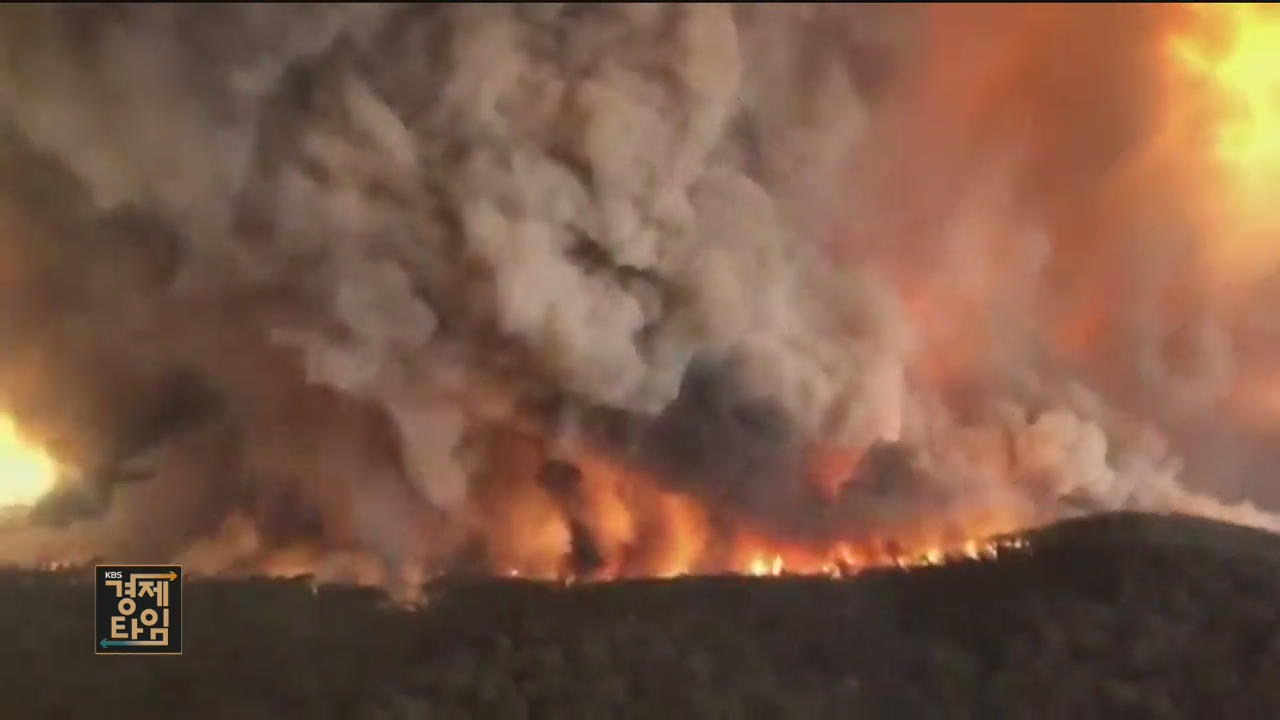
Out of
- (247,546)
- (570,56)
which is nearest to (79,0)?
(570,56)

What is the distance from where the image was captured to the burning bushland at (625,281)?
51.2 inches

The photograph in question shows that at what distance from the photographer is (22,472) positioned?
139 cm

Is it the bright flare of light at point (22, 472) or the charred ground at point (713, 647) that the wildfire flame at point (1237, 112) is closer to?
the charred ground at point (713, 647)

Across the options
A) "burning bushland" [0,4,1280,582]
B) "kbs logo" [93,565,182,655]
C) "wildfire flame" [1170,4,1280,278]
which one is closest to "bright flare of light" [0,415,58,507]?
"burning bushland" [0,4,1280,582]

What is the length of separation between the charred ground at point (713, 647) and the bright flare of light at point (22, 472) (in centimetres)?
9

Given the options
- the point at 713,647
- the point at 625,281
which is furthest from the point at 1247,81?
the point at 713,647

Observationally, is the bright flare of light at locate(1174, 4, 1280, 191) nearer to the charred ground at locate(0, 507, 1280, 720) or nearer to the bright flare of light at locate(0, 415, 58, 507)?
the charred ground at locate(0, 507, 1280, 720)

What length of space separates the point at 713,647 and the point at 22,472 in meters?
0.83

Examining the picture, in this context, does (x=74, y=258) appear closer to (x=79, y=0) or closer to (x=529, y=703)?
(x=79, y=0)

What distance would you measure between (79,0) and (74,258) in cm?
30

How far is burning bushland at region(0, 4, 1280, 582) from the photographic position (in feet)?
4.27

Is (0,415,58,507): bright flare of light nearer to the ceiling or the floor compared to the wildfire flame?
nearer to the floor

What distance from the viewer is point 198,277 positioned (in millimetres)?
1369

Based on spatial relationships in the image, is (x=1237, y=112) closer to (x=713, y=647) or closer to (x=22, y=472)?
(x=713, y=647)
